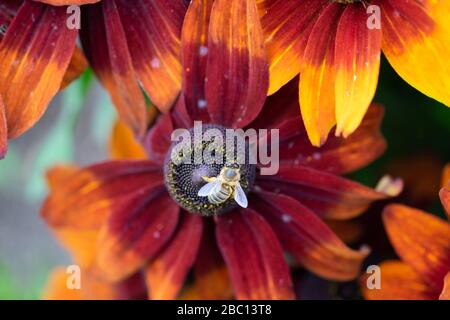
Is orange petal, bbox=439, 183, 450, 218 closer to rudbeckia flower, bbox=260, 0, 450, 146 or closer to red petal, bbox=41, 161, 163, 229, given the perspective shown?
rudbeckia flower, bbox=260, 0, 450, 146

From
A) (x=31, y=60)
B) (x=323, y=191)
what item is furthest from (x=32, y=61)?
(x=323, y=191)

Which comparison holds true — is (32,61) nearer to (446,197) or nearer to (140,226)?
(140,226)

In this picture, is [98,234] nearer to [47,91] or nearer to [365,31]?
[47,91]

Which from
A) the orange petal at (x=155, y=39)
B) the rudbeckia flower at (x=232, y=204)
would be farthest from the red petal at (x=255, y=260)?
the orange petal at (x=155, y=39)

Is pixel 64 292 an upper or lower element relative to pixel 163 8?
lower

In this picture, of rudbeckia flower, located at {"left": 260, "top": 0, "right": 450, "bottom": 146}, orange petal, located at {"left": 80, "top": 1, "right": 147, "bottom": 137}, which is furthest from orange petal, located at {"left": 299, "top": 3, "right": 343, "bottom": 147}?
orange petal, located at {"left": 80, "top": 1, "right": 147, "bottom": 137}

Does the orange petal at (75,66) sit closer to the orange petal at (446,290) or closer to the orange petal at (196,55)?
the orange petal at (196,55)

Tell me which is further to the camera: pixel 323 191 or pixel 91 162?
pixel 91 162
